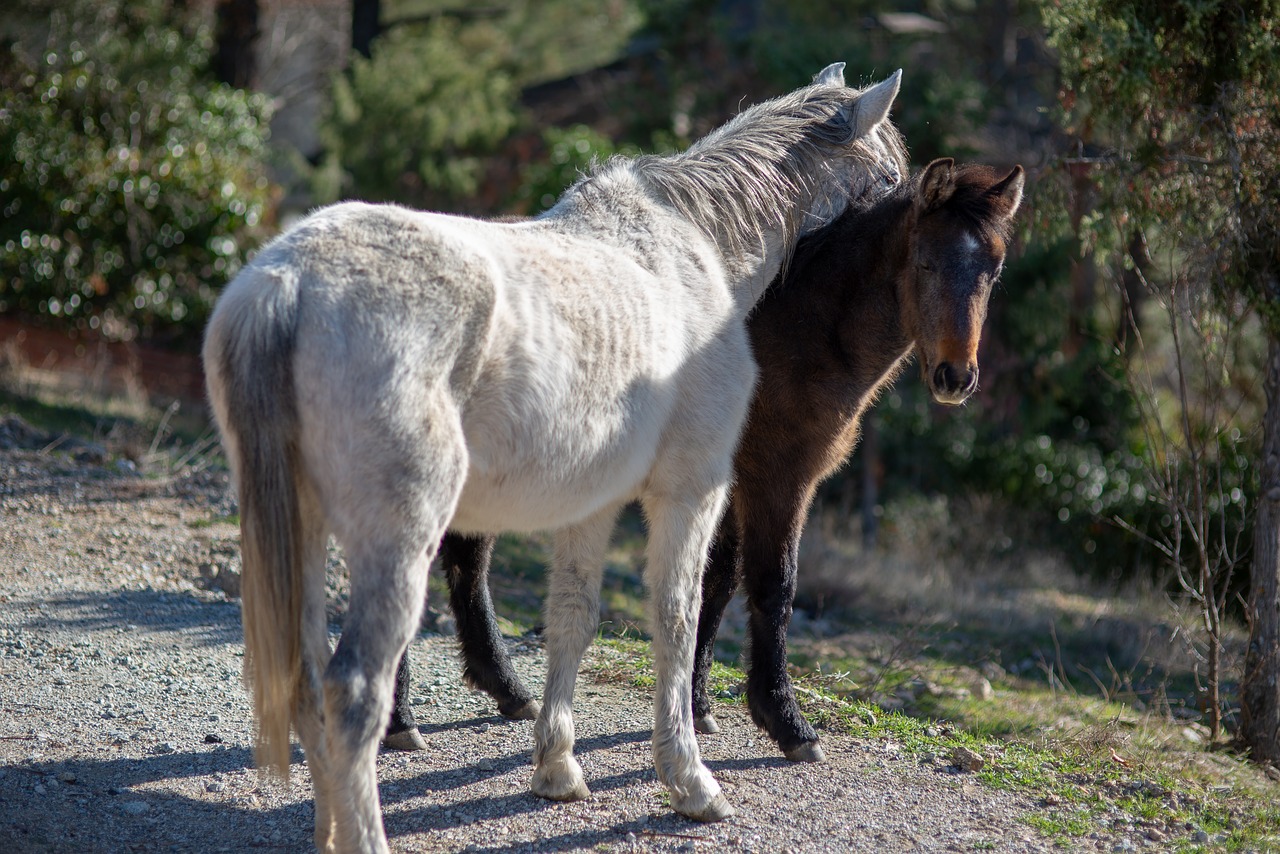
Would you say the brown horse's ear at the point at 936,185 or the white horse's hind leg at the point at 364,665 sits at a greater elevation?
the brown horse's ear at the point at 936,185

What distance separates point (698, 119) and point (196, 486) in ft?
26.6

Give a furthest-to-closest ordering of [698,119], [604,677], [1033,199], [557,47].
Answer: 1. [557,47]
2. [698,119]
3. [1033,199]
4. [604,677]

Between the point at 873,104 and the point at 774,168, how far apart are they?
0.54 m

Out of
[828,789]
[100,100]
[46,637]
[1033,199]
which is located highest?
[100,100]

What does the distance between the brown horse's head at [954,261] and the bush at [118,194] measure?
9.21m

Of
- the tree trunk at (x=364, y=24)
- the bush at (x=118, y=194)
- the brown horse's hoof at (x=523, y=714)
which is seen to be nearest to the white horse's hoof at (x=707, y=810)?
the brown horse's hoof at (x=523, y=714)

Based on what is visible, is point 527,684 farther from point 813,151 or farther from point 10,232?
point 10,232

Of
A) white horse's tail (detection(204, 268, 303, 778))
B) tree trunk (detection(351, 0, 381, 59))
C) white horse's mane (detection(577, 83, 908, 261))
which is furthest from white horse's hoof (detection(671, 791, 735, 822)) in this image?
tree trunk (detection(351, 0, 381, 59))

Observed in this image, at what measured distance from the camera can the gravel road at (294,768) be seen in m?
3.57

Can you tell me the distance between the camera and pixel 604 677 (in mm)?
5238

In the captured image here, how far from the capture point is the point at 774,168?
A: 4.43 meters

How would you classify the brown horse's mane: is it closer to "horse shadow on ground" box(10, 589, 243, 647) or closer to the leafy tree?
the leafy tree

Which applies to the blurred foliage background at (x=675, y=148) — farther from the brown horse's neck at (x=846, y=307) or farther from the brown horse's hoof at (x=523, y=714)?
the brown horse's hoof at (x=523, y=714)

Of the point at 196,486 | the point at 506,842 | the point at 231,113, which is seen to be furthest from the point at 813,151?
the point at 231,113
